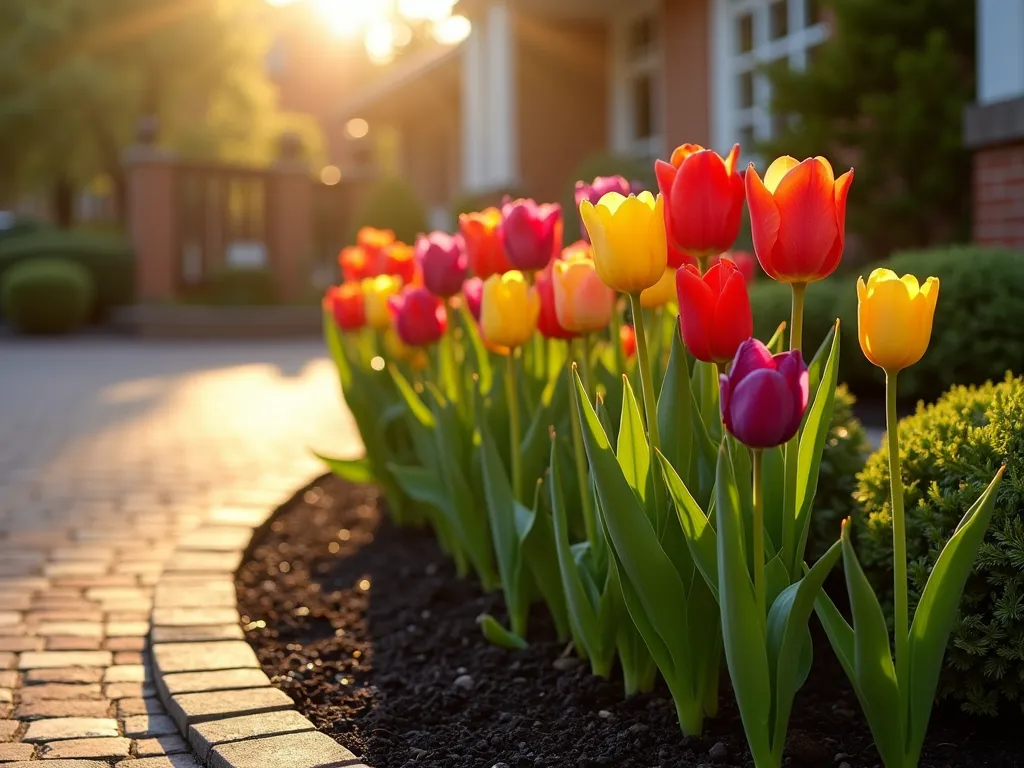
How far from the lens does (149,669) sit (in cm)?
281

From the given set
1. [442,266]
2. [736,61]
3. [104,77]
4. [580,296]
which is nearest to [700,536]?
[580,296]

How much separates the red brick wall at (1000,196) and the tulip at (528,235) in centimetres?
473

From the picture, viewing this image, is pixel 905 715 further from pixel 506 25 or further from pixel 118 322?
pixel 118 322

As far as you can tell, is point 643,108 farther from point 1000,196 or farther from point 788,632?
point 788,632

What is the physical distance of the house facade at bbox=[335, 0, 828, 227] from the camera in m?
11.1

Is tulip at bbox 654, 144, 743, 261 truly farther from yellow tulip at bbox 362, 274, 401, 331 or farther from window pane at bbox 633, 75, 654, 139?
window pane at bbox 633, 75, 654, 139

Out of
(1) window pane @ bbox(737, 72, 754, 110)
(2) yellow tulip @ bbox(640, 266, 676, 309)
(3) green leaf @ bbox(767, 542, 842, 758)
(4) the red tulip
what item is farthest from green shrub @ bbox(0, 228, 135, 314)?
(3) green leaf @ bbox(767, 542, 842, 758)

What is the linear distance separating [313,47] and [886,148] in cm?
4987

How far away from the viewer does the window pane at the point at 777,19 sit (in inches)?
418

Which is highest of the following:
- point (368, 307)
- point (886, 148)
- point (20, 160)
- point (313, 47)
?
point (313, 47)

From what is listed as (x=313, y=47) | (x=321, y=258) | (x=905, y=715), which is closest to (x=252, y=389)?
(x=905, y=715)

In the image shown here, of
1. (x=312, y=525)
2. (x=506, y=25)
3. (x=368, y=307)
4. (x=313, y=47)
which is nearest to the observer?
(x=368, y=307)

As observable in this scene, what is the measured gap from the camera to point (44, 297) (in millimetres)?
15656

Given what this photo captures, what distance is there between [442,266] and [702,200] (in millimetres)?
1311
